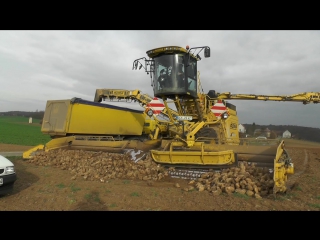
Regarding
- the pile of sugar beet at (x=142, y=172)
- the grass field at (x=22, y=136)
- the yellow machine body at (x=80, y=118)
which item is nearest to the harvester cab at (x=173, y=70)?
the pile of sugar beet at (x=142, y=172)

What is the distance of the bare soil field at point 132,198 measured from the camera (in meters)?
4.47

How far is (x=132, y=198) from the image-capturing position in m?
4.99

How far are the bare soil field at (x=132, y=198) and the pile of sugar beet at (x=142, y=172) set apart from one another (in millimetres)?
217

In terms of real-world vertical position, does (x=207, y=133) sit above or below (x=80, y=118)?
below

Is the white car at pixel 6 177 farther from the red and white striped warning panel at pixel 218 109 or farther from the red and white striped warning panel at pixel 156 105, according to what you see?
the red and white striped warning panel at pixel 218 109

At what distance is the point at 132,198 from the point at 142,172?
6.86ft

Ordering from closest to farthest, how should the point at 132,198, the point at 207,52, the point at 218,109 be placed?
the point at 132,198 → the point at 207,52 → the point at 218,109

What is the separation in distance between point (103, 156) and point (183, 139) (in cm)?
267

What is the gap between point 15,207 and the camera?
14.7 feet

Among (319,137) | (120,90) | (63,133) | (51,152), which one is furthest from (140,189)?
(319,137)

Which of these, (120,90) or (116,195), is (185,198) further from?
(120,90)

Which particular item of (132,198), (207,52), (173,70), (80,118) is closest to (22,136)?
(80,118)

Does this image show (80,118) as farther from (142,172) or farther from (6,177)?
(6,177)

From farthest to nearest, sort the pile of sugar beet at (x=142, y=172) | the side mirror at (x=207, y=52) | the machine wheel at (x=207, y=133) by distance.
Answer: the machine wheel at (x=207, y=133), the side mirror at (x=207, y=52), the pile of sugar beet at (x=142, y=172)
